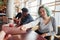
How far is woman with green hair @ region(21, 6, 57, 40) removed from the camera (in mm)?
1268

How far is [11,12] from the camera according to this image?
143 centimetres

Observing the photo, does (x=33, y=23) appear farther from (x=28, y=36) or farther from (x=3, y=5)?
(x=3, y=5)

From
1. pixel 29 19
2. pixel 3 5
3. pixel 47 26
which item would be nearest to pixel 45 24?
pixel 47 26

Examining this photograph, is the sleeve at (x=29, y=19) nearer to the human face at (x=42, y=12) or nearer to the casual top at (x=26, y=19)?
the casual top at (x=26, y=19)

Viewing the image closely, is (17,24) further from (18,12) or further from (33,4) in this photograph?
(33,4)

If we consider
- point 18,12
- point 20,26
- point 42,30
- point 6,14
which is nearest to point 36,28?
point 42,30

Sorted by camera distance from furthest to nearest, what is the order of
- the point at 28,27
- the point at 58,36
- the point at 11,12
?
1. the point at 11,12
2. the point at 28,27
3. the point at 58,36

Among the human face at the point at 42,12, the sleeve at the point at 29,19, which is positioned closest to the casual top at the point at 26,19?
the sleeve at the point at 29,19

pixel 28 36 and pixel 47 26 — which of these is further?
pixel 47 26

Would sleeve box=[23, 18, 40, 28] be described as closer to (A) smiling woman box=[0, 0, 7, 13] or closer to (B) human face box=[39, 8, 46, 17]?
(B) human face box=[39, 8, 46, 17]

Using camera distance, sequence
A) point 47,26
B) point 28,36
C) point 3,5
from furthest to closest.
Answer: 1. point 3,5
2. point 47,26
3. point 28,36

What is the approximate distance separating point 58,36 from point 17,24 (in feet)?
1.52

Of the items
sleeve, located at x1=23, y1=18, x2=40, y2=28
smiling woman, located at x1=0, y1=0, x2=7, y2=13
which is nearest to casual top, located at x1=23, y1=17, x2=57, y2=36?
sleeve, located at x1=23, y1=18, x2=40, y2=28

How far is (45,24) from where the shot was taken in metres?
1.31
